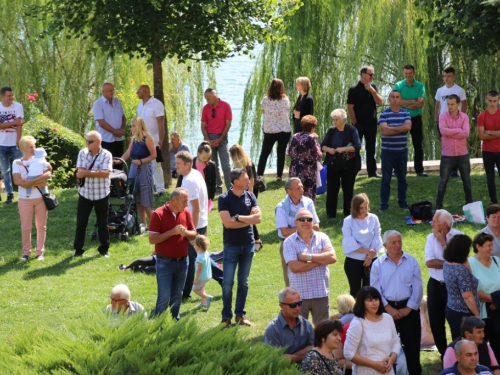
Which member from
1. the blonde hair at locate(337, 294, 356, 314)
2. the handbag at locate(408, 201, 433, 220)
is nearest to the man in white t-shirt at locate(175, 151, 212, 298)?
the blonde hair at locate(337, 294, 356, 314)

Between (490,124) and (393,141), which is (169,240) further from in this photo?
(490,124)

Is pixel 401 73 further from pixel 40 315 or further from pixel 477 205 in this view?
pixel 40 315

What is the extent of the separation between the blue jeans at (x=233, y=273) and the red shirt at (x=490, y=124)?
228 inches

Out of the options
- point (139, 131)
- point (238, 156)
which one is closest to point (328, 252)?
point (238, 156)

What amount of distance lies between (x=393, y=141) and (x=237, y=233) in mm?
5362

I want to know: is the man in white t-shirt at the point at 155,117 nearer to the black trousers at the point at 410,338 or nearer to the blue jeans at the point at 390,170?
the blue jeans at the point at 390,170

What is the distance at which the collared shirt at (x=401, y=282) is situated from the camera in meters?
9.52

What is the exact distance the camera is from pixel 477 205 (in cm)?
1430

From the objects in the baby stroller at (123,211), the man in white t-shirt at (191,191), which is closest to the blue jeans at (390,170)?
the baby stroller at (123,211)

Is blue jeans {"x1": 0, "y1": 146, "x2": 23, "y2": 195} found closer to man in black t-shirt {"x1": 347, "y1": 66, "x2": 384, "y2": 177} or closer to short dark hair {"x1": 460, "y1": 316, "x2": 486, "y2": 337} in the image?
man in black t-shirt {"x1": 347, "y1": 66, "x2": 384, "y2": 177}

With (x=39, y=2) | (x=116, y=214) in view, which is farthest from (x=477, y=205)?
(x=39, y=2)

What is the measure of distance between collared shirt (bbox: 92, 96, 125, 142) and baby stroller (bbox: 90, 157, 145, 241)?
2013 millimetres

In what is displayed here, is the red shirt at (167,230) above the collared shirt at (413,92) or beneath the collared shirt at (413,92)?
beneath

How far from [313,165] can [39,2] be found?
466 inches
